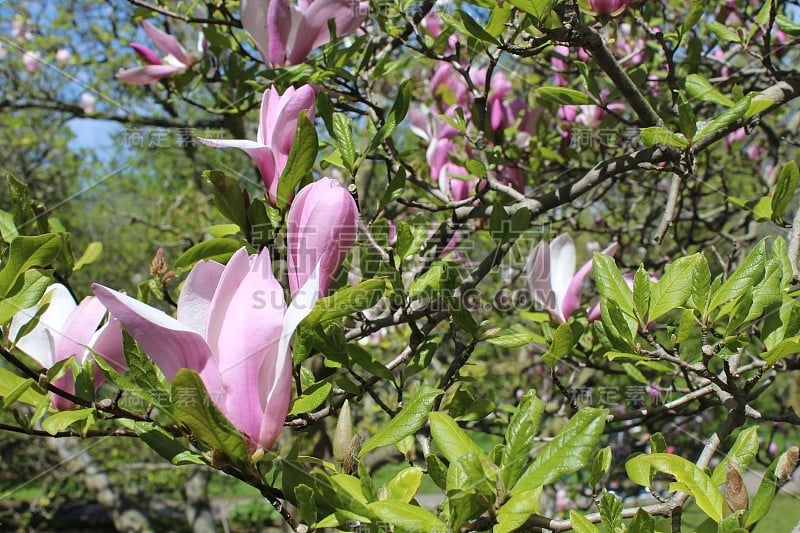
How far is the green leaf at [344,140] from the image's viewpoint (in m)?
0.86

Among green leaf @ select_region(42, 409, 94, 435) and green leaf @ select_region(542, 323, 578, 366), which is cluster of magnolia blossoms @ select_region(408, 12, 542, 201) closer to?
green leaf @ select_region(542, 323, 578, 366)

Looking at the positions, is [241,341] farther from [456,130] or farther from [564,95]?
[456,130]

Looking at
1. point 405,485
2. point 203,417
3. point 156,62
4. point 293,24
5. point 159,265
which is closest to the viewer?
point 203,417

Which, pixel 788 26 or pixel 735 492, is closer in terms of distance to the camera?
pixel 735 492

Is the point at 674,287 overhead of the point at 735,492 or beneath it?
overhead

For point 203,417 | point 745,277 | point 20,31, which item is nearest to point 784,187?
point 745,277

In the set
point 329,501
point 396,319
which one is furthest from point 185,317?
point 396,319

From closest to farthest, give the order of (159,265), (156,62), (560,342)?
(560,342)
(159,265)
(156,62)

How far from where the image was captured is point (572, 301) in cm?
108

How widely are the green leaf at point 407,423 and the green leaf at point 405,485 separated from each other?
3 centimetres

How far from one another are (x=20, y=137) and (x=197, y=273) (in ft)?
17.1

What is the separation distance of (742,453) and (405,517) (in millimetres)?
348

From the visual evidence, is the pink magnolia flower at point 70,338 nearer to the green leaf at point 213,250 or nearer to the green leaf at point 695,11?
the green leaf at point 213,250

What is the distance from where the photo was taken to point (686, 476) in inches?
24.5
